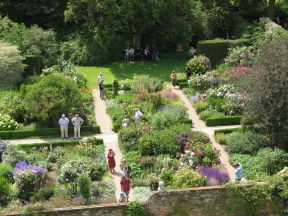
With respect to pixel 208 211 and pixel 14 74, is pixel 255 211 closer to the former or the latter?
pixel 208 211

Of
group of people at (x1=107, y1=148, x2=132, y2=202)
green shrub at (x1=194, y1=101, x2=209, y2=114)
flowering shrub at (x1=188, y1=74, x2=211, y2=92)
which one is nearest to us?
group of people at (x1=107, y1=148, x2=132, y2=202)

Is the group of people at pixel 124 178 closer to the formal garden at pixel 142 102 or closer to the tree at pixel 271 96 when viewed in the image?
the formal garden at pixel 142 102

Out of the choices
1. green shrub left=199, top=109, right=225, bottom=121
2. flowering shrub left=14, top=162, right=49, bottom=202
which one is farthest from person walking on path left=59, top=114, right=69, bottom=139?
green shrub left=199, top=109, right=225, bottom=121

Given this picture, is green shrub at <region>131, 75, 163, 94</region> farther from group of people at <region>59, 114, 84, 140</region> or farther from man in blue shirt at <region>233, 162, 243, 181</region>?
man in blue shirt at <region>233, 162, 243, 181</region>

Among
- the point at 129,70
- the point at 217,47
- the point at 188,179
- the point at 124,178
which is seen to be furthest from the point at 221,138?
the point at 129,70

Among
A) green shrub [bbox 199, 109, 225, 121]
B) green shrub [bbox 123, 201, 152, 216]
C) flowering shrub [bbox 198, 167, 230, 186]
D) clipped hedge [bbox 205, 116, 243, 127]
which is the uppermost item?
green shrub [bbox 199, 109, 225, 121]

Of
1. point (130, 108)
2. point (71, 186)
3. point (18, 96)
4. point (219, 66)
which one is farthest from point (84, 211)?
point (219, 66)

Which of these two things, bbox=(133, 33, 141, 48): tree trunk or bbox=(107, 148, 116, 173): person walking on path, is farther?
bbox=(133, 33, 141, 48): tree trunk

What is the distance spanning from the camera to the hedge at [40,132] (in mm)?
26281

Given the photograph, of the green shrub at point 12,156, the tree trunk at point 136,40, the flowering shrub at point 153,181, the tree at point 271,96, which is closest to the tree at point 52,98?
the green shrub at point 12,156

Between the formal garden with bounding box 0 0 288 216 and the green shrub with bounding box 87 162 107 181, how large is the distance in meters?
0.06

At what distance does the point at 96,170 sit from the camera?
22.5m

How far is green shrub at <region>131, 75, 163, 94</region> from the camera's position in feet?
100

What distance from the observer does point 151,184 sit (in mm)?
21688
